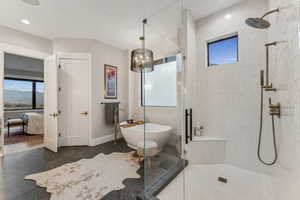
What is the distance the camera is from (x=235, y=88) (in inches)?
83.7

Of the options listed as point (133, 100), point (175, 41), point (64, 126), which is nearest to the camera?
point (175, 41)

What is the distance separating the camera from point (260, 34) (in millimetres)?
1917

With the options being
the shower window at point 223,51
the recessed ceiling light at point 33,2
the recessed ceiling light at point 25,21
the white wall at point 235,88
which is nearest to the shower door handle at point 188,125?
the white wall at point 235,88

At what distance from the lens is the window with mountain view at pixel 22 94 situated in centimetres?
615

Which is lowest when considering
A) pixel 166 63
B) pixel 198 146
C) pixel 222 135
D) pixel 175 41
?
pixel 198 146

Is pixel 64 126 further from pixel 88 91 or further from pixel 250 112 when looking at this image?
pixel 250 112

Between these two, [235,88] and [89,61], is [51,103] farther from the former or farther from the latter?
[235,88]

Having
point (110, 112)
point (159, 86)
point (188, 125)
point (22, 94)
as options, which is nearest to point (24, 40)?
point (110, 112)

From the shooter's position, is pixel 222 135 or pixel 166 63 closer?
pixel 222 135

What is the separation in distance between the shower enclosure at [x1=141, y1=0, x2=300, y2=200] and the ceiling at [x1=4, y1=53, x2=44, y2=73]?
17.1ft

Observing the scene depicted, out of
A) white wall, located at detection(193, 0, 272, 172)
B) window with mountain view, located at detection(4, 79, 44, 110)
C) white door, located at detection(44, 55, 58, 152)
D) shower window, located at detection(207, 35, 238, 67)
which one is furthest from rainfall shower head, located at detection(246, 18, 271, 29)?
window with mountain view, located at detection(4, 79, 44, 110)

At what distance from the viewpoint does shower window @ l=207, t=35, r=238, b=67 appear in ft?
7.22

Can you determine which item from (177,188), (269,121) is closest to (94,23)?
(177,188)

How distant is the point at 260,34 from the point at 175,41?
130cm
